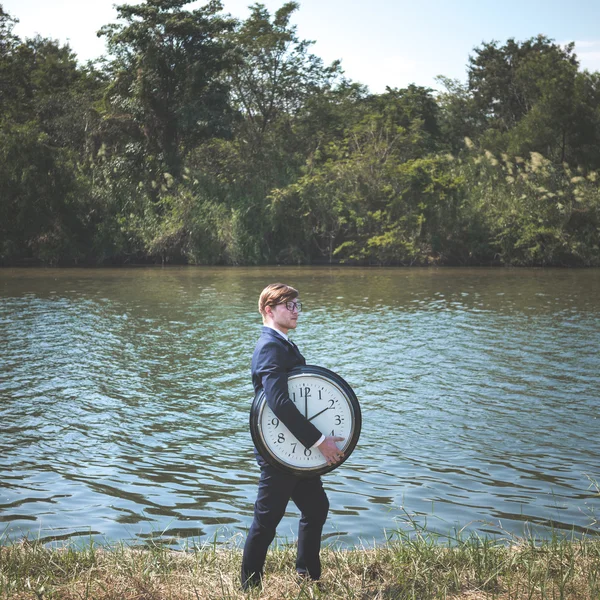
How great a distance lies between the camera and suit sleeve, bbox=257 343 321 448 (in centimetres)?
393

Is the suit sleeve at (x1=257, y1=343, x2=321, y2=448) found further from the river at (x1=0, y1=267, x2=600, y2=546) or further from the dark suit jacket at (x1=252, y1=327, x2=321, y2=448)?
the river at (x1=0, y1=267, x2=600, y2=546)

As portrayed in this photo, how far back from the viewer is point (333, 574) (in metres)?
4.11

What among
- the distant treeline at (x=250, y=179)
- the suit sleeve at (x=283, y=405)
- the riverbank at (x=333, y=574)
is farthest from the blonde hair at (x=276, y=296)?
the distant treeline at (x=250, y=179)

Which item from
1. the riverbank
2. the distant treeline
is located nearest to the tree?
the distant treeline

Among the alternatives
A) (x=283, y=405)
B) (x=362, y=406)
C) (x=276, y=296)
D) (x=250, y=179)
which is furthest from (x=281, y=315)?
(x=250, y=179)

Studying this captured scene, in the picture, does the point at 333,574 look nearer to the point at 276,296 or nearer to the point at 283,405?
the point at 283,405

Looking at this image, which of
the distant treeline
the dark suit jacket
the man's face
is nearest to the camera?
the dark suit jacket

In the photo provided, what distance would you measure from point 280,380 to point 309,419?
26 cm

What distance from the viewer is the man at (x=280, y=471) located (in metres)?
3.95

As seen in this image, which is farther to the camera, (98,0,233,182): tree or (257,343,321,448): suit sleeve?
(98,0,233,182): tree

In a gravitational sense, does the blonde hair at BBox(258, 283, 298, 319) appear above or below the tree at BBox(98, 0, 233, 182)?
below

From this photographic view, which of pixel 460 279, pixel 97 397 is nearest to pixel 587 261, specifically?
pixel 460 279

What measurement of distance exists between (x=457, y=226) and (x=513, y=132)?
23.0 ft

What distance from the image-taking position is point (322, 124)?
4606cm
